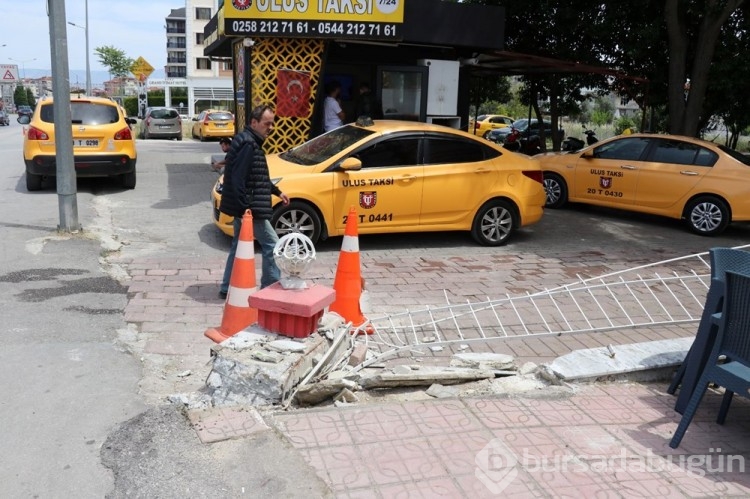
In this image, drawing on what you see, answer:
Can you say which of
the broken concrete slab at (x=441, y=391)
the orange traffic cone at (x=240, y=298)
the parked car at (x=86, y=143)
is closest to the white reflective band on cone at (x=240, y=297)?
the orange traffic cone at (x=240, y=298)

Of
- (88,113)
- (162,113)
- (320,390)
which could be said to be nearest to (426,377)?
(320,390)

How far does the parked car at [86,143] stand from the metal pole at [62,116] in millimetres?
3558

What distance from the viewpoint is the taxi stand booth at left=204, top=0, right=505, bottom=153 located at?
10.4 meters

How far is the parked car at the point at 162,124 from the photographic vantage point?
30.0 metres

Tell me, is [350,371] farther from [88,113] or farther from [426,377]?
[88,113]

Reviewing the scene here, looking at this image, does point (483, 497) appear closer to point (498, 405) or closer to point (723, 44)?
point (498, 405)

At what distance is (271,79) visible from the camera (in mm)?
10906

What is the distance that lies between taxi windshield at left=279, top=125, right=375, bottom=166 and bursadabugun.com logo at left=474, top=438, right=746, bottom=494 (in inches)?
215

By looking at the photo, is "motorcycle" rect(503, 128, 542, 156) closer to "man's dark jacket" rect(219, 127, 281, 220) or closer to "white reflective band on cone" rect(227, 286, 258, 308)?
"man's dark jacket" rect(219, 127, 281, 220)

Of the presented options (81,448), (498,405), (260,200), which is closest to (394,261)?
(260,200)

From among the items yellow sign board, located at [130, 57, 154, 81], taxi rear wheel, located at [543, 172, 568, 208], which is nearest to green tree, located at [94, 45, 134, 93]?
yellow sign board, located at [130, 57, 154, 81]

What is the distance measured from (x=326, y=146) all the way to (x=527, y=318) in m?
3.87

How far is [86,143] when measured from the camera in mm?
12117

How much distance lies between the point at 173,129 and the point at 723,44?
74.8 feet
